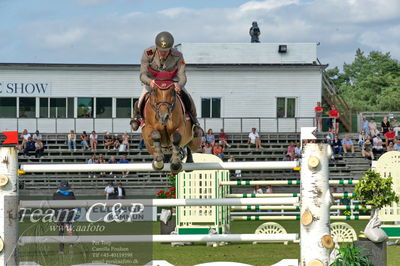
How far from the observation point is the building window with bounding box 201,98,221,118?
36.3 meters

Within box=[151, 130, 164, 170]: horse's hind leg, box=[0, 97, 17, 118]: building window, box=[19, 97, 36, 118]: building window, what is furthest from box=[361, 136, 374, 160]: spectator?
box=[151, 130, 164, 170]: horse's hind leg

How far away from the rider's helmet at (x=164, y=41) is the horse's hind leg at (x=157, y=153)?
814 millimetres

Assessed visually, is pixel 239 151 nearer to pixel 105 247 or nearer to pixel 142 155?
pixel 142 155

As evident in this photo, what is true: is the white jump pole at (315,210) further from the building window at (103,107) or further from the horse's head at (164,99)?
the building window at (103,107)

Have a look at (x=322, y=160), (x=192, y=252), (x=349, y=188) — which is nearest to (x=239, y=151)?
(x=349, y=188)

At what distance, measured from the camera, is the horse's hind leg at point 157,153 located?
6.71 metres

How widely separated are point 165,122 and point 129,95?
29042mm

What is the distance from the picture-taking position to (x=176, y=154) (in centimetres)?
716

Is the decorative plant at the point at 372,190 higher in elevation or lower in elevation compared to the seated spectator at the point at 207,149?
lower

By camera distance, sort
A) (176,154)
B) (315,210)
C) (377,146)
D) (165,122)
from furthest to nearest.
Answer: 1. (377,146)
2. (165,122)
3. (176,154)
4. (315,210)

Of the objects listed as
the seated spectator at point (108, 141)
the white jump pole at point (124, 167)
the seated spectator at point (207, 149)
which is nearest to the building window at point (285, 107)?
the seated spectator at point (207, 149)

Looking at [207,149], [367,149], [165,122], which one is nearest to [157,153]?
[165,122]

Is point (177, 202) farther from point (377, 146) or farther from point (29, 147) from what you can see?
point (29, 147)

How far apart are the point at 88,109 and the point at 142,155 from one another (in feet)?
19.7
